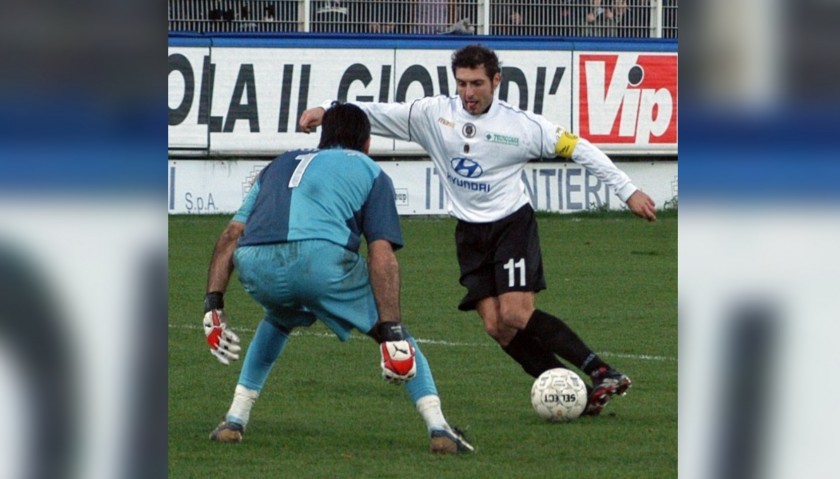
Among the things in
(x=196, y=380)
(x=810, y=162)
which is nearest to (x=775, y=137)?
(x=810, y=162)

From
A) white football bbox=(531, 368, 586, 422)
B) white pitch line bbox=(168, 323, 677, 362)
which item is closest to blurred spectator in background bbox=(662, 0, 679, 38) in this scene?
white pitch line bbox=(168, 323, 677, 362)

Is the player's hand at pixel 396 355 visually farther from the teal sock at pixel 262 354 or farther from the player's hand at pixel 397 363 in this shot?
the teal sock at pixel 262 354

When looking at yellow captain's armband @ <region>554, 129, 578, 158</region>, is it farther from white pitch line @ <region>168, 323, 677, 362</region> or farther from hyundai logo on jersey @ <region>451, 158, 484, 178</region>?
white pitch line @ <region>168, 323, 677, 362</region>

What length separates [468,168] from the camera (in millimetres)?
7074

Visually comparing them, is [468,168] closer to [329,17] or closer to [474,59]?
[474,59]

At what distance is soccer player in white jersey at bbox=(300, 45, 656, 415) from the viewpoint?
6.93m

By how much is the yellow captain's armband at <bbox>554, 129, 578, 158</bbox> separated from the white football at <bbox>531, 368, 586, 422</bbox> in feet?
3.45

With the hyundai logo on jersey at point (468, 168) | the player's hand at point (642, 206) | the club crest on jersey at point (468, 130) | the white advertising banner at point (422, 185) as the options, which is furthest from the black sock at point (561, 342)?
the white advertising banner at point (422, 185)

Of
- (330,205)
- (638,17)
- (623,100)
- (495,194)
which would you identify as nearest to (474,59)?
(495,194)

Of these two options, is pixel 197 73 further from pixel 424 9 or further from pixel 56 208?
pixel 56 208

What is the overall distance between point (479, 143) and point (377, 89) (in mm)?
11702

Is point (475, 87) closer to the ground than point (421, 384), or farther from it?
farther from it

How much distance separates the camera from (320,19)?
1966 centimetres

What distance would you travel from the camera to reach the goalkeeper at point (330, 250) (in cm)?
542
